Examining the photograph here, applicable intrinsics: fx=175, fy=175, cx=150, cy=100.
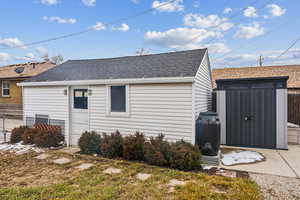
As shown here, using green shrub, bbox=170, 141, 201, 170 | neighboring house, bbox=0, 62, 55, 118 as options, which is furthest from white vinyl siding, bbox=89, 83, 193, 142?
neighboring house, bbox=0, 62, 55, 118

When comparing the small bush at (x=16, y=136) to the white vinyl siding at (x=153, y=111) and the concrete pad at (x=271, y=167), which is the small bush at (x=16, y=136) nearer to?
the white vinyl siding at (x=153, y=111)

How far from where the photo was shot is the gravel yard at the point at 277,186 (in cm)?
291

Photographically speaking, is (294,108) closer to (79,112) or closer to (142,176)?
(142,176)

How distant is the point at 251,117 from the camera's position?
5895 millimetres

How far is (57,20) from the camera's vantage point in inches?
453

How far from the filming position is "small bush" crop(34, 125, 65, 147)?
599 centimetres

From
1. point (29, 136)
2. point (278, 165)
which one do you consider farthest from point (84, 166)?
point (278, 165)

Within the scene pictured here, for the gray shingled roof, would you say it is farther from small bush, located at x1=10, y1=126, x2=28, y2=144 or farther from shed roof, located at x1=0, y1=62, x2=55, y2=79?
shed roof, located at x1=0, y1=62, x2=55, y2=79

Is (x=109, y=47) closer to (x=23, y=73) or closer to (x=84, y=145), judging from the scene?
(x=23, y=73)

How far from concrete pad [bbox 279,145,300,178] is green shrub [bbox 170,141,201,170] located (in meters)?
2.13

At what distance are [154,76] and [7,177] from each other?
4.16 m

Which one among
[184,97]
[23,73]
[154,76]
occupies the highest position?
[23,73]

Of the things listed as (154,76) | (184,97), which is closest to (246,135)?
(184,97)

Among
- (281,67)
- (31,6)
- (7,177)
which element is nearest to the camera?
(7,177)
